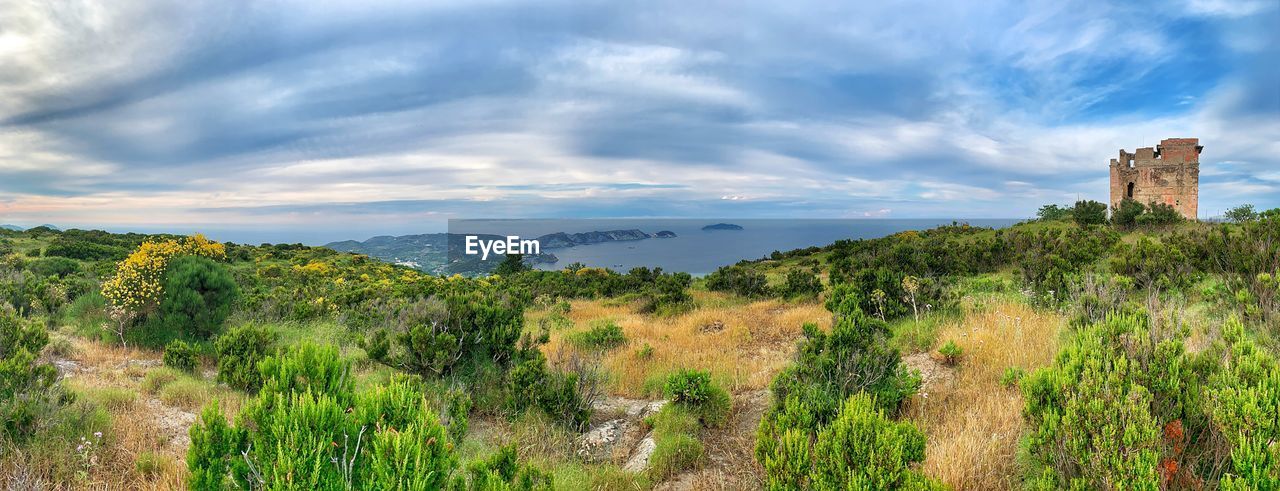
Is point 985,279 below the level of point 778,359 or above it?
above

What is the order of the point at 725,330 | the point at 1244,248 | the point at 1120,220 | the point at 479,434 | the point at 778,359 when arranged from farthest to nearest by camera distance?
the point at 1120,220 < the point at 725,330 < the point at 1244,248 < the point at 778,359 < the point at 479,434

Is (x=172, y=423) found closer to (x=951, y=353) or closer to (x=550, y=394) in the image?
(x=550, y=394)

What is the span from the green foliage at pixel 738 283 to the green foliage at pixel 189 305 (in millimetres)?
12865

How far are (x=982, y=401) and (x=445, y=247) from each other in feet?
123

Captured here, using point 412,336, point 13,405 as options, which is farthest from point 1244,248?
point 13,405

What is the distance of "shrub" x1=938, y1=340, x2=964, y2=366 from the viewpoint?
6605 mm

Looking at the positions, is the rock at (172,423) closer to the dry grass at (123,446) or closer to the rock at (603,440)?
the dry grass at (123,446)

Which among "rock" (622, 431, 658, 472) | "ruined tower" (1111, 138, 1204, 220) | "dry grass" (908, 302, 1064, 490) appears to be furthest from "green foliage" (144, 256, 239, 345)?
"ruined tower" (1111, 138, 1204, 220)

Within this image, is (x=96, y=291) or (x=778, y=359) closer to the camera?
(x=778, y=359)

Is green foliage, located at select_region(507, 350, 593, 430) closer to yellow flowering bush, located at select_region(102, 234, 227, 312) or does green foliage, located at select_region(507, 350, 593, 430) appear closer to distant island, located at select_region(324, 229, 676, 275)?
yellow flowering bush, located at select_region(102, 234, 227, 312)

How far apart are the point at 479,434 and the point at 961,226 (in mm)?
32854

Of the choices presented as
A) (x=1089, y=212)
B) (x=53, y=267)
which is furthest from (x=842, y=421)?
(x=1089, y=212)

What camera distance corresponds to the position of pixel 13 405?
4.44m

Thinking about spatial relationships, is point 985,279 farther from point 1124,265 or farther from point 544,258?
point 544,258
